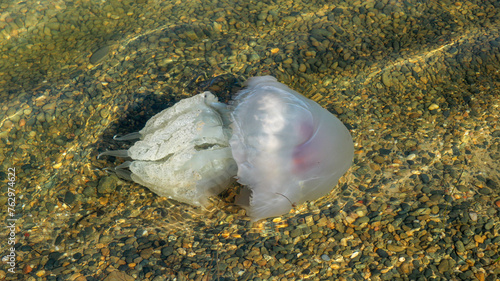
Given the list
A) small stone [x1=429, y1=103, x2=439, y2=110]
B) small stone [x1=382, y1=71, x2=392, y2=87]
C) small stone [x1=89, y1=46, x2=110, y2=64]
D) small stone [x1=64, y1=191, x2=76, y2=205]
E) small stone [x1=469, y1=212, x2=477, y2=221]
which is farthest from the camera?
small stone [x1=89, y1=46, x2=110, y2=64]

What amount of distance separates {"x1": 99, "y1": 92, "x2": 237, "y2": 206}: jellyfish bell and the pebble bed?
7.6 inches

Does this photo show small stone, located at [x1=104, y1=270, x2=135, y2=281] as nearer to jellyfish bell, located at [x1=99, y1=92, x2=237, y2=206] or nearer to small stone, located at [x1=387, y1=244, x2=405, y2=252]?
jellyfish bell, located at [x1=99, y1=92, x2=237, y2=206]

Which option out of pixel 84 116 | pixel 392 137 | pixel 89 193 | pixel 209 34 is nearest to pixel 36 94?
pixel 84 116

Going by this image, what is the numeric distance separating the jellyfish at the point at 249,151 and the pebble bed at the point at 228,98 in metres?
0.22

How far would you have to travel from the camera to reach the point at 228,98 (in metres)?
4.12

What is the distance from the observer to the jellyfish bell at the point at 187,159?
3.30 m

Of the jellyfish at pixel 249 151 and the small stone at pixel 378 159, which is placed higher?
the jellyfish at pixel 249 151

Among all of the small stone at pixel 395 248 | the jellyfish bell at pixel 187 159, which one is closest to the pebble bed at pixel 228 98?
the small stone at pixel 395 248

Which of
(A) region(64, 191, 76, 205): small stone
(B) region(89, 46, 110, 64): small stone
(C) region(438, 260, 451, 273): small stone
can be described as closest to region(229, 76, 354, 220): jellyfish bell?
(C) region(438, 260, 451, 273): small stone

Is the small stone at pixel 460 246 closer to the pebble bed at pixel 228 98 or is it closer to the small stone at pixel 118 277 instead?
the pebble bed at pixel 228 98

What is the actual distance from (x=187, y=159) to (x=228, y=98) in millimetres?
1067

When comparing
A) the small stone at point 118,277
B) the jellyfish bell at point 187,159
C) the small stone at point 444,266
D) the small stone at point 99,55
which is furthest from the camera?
the small stone at point 99,55

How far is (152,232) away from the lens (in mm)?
A: 3299

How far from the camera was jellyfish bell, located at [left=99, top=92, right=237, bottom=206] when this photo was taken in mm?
3303
